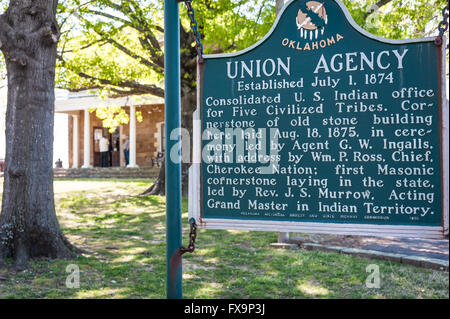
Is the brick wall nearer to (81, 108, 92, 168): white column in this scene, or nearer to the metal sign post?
(81, 108, 92, 168): white column

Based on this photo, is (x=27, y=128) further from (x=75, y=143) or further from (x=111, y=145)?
(x=75, y=143)

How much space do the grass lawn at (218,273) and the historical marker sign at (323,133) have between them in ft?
5.31

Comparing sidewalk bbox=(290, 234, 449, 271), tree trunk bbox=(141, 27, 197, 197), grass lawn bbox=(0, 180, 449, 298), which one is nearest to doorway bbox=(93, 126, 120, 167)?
tree trunk bbox=(141, 27, 197, 197)

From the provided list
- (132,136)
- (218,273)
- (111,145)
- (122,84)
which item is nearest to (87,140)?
(111,145)

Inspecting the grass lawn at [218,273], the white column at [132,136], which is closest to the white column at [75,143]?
the white column at [132,136]

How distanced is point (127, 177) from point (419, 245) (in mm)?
17319

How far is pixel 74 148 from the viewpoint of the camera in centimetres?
2992

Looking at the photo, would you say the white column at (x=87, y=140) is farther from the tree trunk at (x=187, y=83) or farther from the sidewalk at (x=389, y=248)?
the sidewalk at (x=389, y=248)

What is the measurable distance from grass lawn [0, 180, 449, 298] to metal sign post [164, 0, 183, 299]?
1.34 metres

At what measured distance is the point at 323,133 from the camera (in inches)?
116

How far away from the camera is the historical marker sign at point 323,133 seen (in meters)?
2.76

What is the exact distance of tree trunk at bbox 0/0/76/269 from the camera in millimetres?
5355

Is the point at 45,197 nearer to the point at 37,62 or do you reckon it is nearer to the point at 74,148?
the point at 37,62

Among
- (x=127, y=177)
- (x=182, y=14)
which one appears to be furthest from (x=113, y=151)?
(x=182, y=14)
